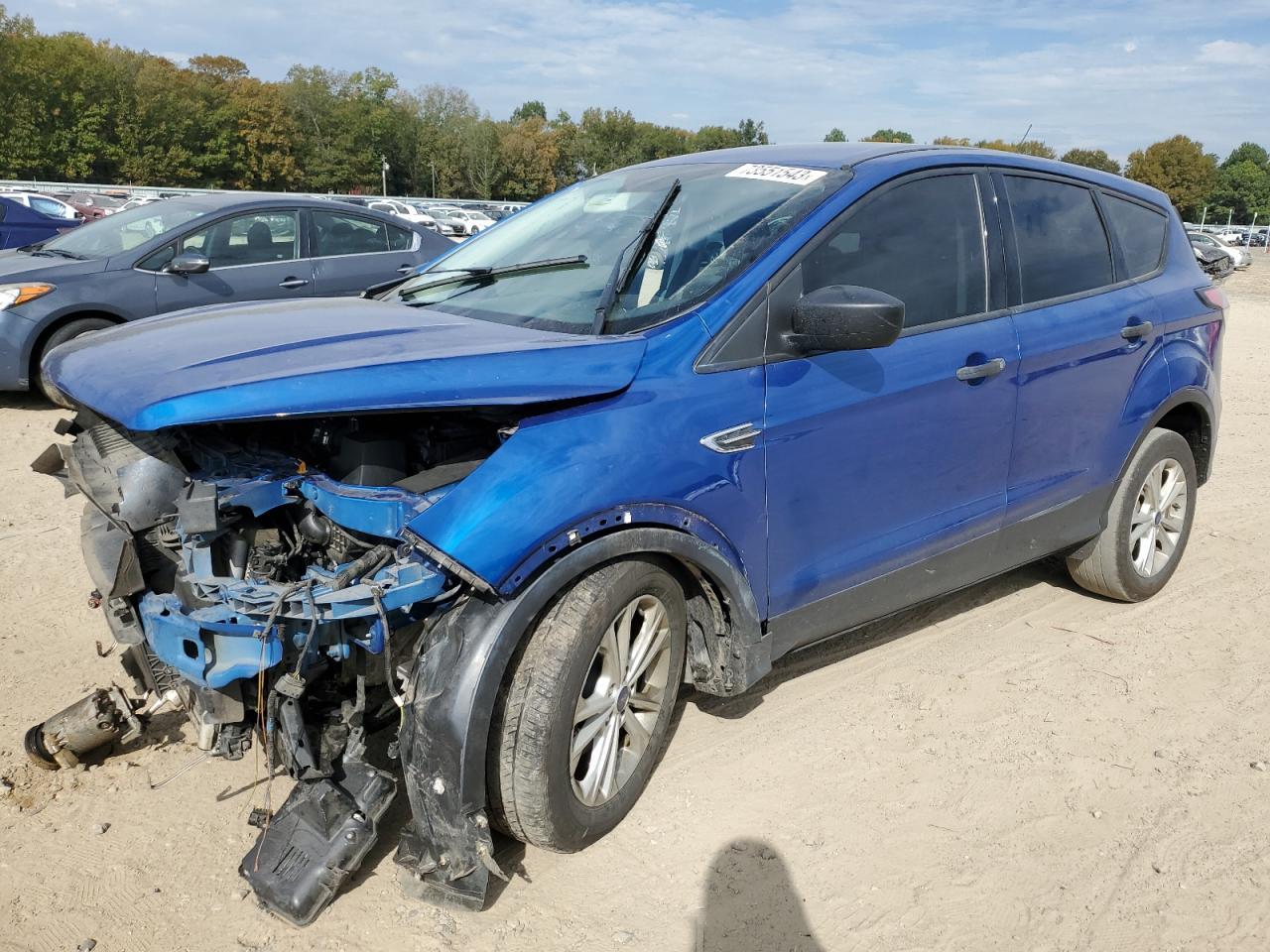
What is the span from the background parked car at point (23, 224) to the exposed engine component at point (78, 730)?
9.51m

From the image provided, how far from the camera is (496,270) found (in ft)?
11.8

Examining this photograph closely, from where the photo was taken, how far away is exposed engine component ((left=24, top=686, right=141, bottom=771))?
9.98 ft

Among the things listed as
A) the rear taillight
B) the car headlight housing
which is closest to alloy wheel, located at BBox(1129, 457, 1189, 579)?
the rear taillight

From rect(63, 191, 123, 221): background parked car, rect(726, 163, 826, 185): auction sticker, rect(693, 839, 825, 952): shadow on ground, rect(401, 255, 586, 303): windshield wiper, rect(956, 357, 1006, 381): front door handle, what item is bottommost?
rect(693, 839, 825, 952): shadow on ground

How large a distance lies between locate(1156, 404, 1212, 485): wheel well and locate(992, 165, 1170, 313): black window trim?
0.70m

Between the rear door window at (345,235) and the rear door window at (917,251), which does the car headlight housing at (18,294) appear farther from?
the rear door window at (917,251)

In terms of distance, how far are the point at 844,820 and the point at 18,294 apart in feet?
23.3

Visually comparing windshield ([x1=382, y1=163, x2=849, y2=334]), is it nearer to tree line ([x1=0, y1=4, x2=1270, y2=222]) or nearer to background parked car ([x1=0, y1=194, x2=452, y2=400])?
→ background parked car ([x1=0, y1=194, x2=452, y2=400])

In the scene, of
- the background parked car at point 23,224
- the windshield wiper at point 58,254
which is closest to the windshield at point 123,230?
the windshield wiper at point 58,254

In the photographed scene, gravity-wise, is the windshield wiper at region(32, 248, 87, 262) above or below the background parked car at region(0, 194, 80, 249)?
below

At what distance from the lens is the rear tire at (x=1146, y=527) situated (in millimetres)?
4410

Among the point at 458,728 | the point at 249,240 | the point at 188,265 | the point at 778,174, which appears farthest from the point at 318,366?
the point at 249,240

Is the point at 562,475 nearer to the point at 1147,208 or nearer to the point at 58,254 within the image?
the point at 1147,208

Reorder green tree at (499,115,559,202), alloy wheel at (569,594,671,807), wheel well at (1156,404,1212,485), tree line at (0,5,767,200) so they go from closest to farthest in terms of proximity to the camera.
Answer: alloy wheel at (569,594,671,807), wheel well at (1156,404,1212,485), tree line at (0,5,767,200), green tree at (499,115,559,202)
